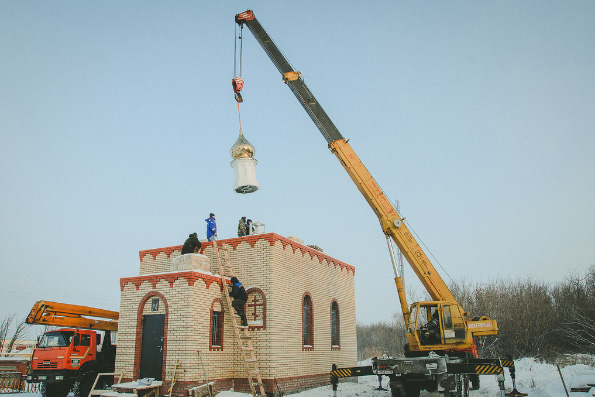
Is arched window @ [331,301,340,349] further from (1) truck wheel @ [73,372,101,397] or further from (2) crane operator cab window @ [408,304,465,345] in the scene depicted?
(1) truck wheel @ [73,372,101,397]

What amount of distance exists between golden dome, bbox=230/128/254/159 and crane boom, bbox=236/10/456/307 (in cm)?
422

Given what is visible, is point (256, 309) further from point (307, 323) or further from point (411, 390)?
point (411, 390)

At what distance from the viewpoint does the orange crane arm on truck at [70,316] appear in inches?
570

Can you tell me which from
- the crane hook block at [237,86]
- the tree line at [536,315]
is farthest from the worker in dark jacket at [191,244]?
the tree line at [536,315]

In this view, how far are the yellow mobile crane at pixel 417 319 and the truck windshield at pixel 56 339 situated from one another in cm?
883

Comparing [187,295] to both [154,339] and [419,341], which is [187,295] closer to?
[154,339]

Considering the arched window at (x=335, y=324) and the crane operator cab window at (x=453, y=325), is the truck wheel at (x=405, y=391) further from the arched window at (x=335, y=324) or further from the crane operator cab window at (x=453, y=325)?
the arched window at (x=335, y=324)

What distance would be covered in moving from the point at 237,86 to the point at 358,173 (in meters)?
4.67

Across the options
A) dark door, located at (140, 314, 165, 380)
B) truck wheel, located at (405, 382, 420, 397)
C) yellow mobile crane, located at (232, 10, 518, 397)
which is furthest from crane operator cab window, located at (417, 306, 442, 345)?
→ dark door, located at (140, 314, 165, 380)

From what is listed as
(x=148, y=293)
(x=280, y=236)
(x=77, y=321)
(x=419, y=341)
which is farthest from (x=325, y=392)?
(x=77, y=321)

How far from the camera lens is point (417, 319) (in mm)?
12539

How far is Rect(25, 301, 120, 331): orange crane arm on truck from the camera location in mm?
14477

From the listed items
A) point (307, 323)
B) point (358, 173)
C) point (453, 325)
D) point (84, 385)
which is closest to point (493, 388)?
point (453, 325)

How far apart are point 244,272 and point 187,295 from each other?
2.62m
